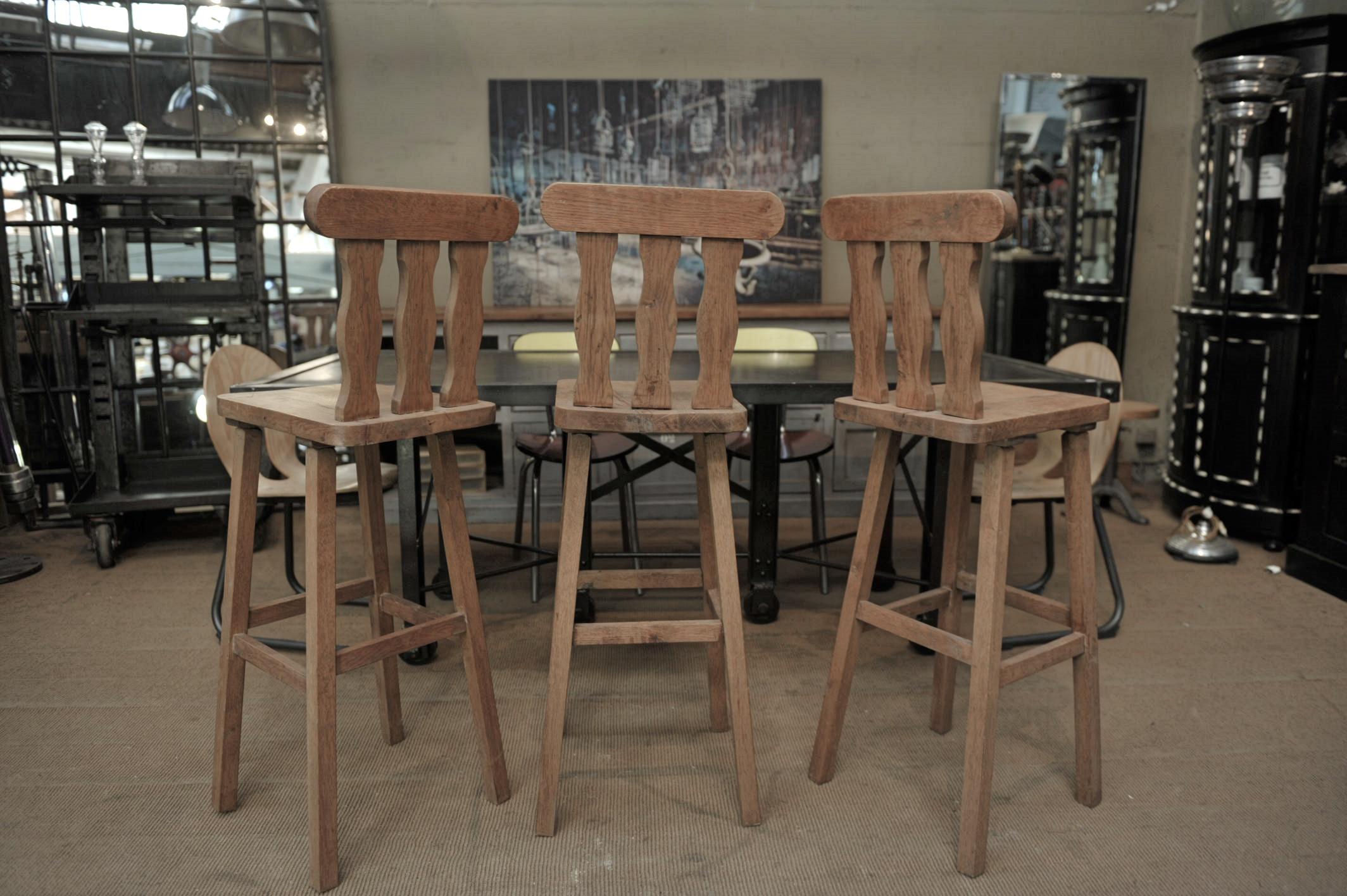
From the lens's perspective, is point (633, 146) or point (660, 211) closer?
point (660, 211)

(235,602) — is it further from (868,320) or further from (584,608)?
(868,320)

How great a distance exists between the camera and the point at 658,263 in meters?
1.87

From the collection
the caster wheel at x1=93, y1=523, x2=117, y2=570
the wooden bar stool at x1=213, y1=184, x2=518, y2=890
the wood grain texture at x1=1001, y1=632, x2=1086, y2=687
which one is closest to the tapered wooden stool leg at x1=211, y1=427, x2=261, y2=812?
the wooden bar stool at x1=213, y1=184, x2=518, y2=890

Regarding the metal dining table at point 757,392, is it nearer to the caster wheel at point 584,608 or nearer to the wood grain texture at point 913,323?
the caster wheel at point 584,608

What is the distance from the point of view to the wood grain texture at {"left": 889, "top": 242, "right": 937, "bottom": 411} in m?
1.94

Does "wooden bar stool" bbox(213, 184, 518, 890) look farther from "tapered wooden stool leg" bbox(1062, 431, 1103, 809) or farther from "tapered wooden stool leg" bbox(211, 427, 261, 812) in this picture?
"tapered wooden stool leg" bbox(1062, 431, 1103, 809)

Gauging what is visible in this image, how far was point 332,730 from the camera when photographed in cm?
191

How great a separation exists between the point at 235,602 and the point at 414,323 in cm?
71

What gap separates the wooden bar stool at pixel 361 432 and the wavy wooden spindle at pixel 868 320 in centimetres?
69

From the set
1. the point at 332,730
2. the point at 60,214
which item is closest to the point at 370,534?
the point at 332,730

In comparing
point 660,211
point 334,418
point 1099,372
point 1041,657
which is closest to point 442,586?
point 334,418

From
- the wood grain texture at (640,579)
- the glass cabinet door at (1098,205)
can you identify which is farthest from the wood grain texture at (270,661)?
the glass cabinet door at (1098,205)

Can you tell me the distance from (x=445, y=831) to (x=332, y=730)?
358 mm

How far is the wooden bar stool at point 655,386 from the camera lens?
1850mm
